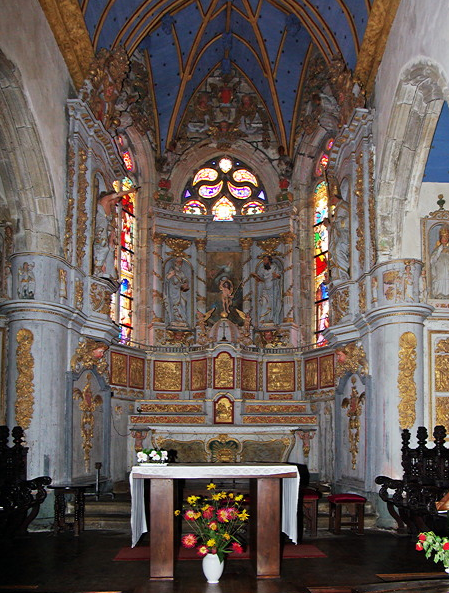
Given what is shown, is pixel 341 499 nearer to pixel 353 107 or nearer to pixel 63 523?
pixel 63 523

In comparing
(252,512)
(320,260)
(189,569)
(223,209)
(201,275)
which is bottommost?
(189,569)

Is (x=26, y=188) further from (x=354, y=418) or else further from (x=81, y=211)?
(x=354, y=418)

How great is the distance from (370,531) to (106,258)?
7.80 meters

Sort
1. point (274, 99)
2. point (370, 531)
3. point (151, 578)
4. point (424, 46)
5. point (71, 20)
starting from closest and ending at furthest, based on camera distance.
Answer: point (151, 578)
point (424, 46)
point (370, 531)
point (71, 20)
point (274, 99)

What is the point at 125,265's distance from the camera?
20.5 metres

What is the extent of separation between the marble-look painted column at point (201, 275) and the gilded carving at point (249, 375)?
2587mm

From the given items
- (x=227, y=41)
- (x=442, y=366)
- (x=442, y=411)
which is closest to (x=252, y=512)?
(x=442, y=411)

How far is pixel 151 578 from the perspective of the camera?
9250 mm

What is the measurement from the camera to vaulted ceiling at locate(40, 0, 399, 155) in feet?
54.6

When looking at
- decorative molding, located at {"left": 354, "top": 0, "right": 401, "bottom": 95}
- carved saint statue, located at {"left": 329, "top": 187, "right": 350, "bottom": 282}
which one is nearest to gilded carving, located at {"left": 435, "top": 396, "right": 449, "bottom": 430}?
carved saint statue, located at {"left": 329, "top": 187, "right": 350, "bottom": 282}

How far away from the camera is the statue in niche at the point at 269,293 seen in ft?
68.2

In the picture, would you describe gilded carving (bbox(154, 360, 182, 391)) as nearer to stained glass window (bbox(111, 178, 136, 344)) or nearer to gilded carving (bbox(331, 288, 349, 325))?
stained glass window (bbox(111, 178, 136, 344))

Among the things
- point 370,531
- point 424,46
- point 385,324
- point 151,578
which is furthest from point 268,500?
Result: point 424,46

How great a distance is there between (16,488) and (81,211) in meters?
5.98
